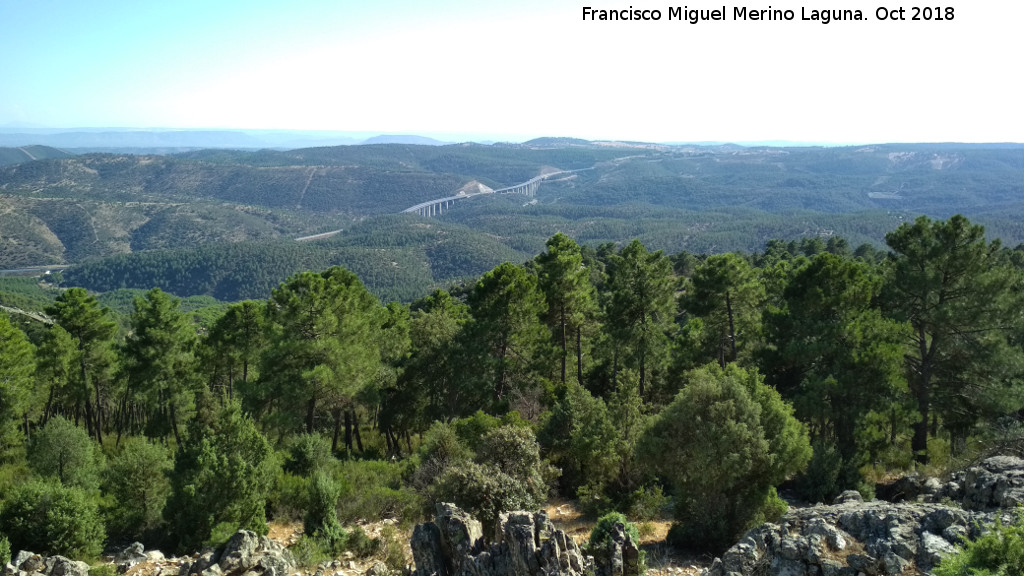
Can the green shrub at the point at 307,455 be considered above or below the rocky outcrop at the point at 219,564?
below

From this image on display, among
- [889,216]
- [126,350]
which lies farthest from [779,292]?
[889,216]

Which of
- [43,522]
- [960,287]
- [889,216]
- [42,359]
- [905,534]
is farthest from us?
[889,216]

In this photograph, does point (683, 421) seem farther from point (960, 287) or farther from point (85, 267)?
point (85, 267)

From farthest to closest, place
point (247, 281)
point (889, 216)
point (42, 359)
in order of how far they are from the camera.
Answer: point (889, 216) → point (247, 281) → point (42, 359)

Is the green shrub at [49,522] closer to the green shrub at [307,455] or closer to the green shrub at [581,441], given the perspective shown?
the green shrub at [307,455]

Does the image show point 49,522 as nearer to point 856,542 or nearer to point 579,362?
point 856,542

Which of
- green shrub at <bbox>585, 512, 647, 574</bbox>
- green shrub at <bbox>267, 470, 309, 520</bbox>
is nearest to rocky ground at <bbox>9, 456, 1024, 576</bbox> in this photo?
green shrub at <bbox>585, 512, 647, 574</bbox>

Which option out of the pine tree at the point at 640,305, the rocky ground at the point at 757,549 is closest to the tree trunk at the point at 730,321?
the pine tree at the point at 640,305

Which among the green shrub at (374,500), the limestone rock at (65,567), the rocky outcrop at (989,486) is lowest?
the green shrub at (374,500)

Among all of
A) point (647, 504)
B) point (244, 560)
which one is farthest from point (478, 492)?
point (647, 504)
